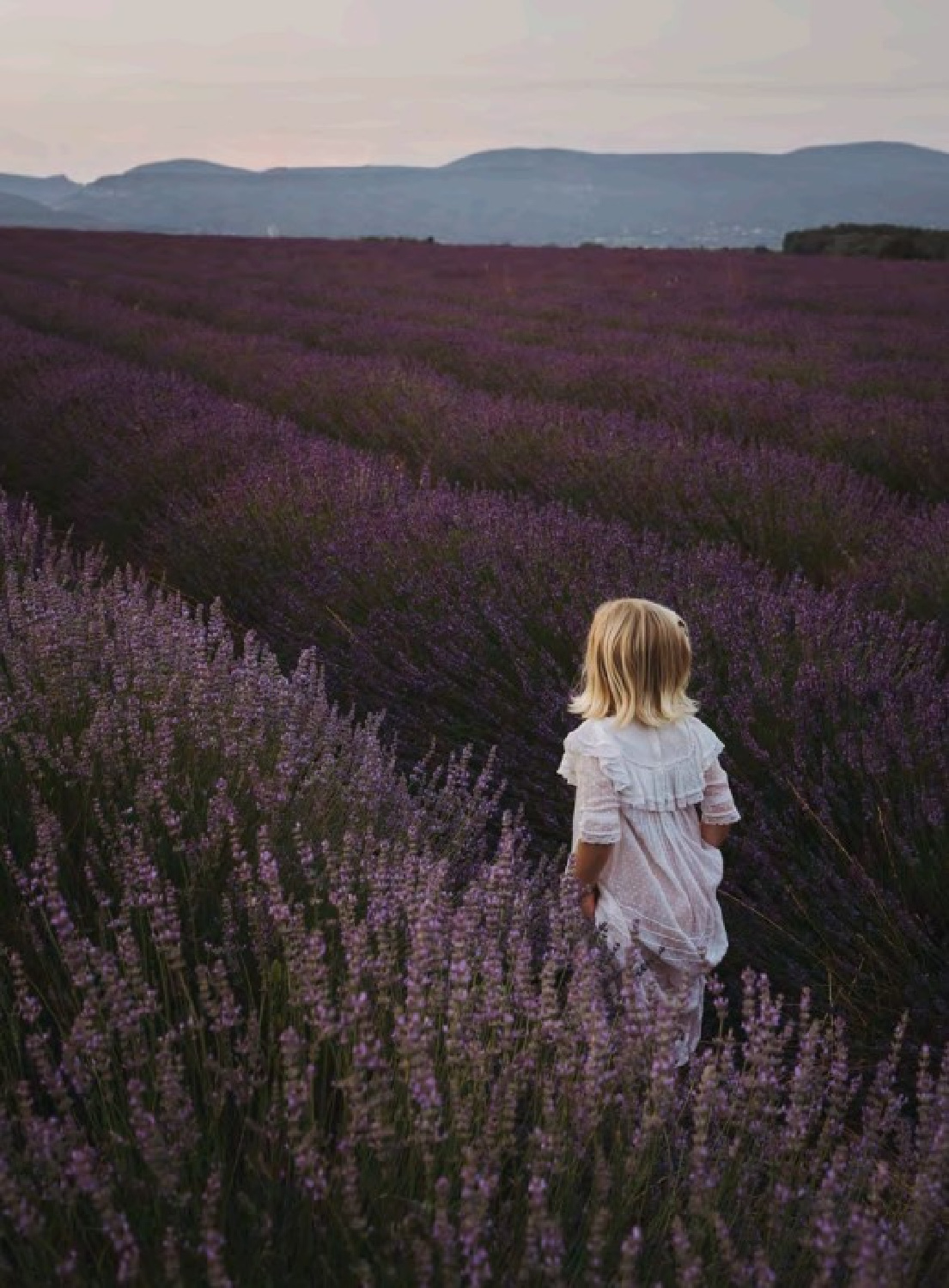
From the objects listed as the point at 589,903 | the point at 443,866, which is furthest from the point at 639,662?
the point at 443,866

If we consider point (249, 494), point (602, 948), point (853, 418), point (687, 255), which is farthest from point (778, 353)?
point (687, 255)

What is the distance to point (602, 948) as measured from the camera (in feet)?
6.87

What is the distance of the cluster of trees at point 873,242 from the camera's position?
27.6m

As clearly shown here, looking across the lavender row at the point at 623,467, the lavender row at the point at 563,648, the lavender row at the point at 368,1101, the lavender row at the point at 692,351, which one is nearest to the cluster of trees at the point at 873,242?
the lavender row at the point at 692,351

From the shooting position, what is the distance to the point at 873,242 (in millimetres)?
29766

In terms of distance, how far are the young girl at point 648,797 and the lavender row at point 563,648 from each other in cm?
23

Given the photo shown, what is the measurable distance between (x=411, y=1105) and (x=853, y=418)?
6.26 metres

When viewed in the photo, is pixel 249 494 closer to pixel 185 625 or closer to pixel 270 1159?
pixel 185 625

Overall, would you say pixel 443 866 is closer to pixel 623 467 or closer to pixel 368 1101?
pixel 368 1101

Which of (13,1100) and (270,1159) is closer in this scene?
(270,1159)

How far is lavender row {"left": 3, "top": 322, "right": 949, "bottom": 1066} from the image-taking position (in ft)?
8.43

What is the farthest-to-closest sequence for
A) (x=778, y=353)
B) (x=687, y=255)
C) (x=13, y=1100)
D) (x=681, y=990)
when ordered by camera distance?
(x=687, y=255) < (x=778, y=353) < (x=681, y=990) < (x=13, y=1100)

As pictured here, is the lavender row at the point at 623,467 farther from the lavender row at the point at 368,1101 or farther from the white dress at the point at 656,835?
the lavender row at the point at 368,1101

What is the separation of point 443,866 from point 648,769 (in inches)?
23.2
